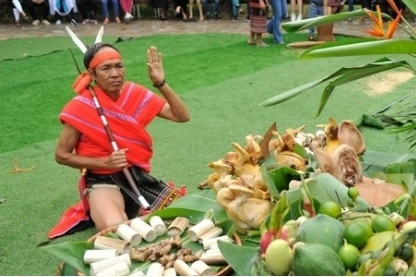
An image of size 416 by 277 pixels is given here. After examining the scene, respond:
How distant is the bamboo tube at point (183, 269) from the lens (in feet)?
7.03

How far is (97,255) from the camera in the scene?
2.32 m

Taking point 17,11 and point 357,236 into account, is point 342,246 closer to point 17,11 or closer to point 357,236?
point 357,236

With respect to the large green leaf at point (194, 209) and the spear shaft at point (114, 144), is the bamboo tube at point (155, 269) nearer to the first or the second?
the large green leaf at point (194, 209)

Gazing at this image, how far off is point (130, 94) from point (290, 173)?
1402 mm

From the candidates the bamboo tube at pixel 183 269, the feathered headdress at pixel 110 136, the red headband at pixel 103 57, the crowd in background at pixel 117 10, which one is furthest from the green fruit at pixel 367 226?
the crowd in background at pixel 117 10

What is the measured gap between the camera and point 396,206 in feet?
6.78

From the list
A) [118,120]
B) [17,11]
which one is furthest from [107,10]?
[118,120]

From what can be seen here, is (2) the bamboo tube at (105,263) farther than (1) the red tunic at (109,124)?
No

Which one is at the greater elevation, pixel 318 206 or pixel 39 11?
pixel 318 206

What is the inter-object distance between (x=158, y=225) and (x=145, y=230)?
7 cm

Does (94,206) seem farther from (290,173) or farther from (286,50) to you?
(286,50)

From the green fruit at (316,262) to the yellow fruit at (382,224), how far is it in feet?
0.68

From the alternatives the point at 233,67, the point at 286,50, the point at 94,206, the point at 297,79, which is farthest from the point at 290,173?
the point at 286,50

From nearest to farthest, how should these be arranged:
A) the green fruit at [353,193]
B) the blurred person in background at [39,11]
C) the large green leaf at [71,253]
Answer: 1. the green fruit at [353,193]
2. the large green leaf at [71,253]
3. the blurred person in background at [39,11]
